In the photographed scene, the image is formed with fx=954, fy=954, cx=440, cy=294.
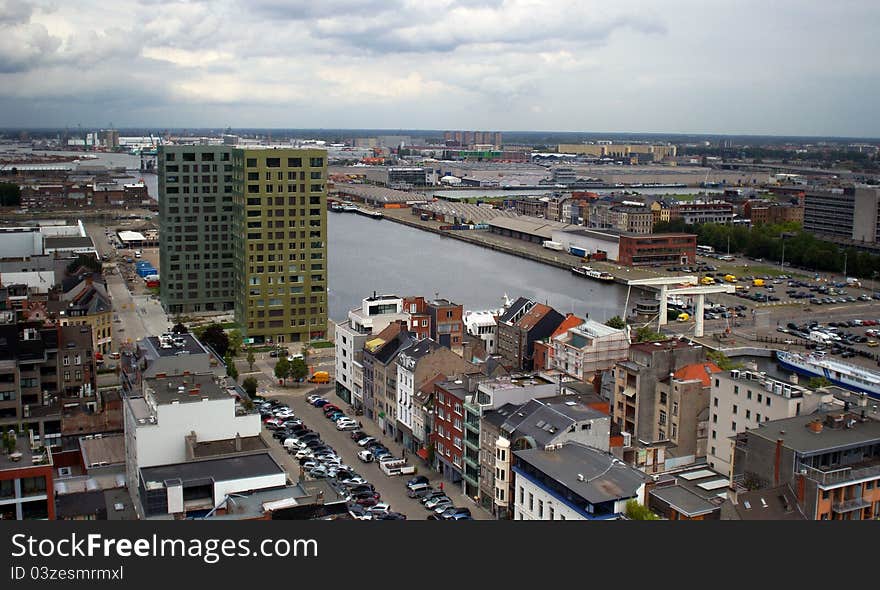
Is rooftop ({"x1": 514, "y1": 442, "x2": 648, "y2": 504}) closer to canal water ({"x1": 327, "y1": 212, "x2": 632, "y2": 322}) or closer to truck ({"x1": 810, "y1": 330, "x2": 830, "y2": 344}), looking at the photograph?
truck ({"x1": 810, "y1": 330, "x2": 830, "y2": 344})

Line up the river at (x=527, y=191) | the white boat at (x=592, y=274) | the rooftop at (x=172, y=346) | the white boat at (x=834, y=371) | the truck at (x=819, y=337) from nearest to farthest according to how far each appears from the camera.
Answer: the rooftop at (x=172, y=346), the white boat at (x=834, y=371), the truck at (x=819, y=337), the white boat at (x=592, y=274), the river at (x=527, y=191)

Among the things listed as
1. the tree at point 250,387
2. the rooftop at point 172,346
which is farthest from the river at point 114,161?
the rooftop at point 172,346

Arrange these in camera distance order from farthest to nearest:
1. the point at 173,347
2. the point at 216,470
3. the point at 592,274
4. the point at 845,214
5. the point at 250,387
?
the point at 845,214 → the point at 592,274 → the point at 250,387 → the point at 173,347 → the point at 216,470

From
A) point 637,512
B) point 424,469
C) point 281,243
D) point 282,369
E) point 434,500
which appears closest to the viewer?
point 637,512

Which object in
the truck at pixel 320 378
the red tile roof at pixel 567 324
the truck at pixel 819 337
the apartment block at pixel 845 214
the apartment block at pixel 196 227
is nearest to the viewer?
the red tile roof at pixel 567 324

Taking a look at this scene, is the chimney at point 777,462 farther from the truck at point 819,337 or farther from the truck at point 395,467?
the truck at point 819,337

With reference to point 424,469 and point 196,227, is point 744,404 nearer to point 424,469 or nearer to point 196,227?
point 424,469

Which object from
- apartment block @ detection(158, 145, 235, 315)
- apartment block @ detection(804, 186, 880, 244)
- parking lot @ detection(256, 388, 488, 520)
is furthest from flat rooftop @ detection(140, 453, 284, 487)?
apartment block @ detection(804, 186, 880, 244)

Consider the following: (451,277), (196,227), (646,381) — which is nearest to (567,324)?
(646,381)
